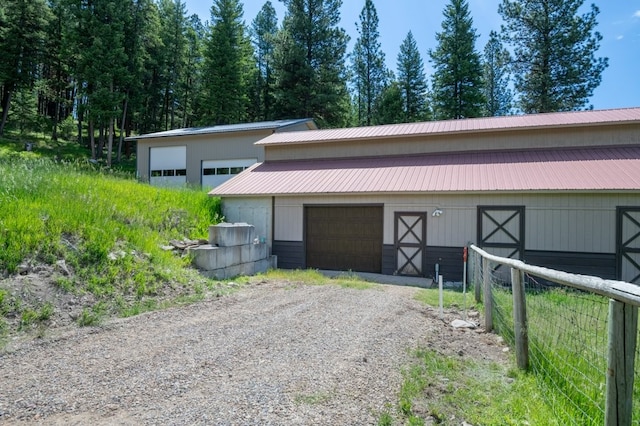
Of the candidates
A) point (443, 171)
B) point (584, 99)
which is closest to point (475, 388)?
point (443, 171)

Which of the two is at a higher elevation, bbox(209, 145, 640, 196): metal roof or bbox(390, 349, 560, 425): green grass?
bbox(209, 145, 640, 196): metal roof

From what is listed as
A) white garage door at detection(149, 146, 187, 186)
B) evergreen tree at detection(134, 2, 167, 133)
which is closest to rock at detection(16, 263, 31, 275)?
white garage door at detection(149, 146, 187, 186)

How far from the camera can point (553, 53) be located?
25.0 m

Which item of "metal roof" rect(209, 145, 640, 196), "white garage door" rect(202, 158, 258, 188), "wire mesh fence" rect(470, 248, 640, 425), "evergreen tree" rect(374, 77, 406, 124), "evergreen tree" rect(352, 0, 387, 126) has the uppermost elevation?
"evergreen tree" rect(352, 0, 387, 126)

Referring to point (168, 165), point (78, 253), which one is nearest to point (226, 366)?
point (78, 253)

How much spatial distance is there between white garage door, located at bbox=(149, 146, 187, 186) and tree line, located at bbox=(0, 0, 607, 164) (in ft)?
28.4

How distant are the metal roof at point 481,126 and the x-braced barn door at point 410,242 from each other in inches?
160

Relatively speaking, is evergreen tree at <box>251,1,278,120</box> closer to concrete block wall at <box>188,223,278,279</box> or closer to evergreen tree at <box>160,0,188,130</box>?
evergreen tree at <box>160,0,188,130</box>

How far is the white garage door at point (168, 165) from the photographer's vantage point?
21688 mm

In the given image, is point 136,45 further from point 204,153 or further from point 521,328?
point 521,328

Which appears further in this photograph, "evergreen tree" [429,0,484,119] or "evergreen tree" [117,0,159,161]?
"evergreen tree" [117,0,159,161]

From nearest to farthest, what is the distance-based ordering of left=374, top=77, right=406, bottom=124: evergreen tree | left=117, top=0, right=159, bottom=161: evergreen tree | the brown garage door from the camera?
the brown garage door, left=374, top=77, right=406, bottom=124: evergreen tree, left=117, top=0, right=159, bottom=161: evergreen tree

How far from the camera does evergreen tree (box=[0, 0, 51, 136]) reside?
32250mm

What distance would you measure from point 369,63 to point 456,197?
27540 mm
